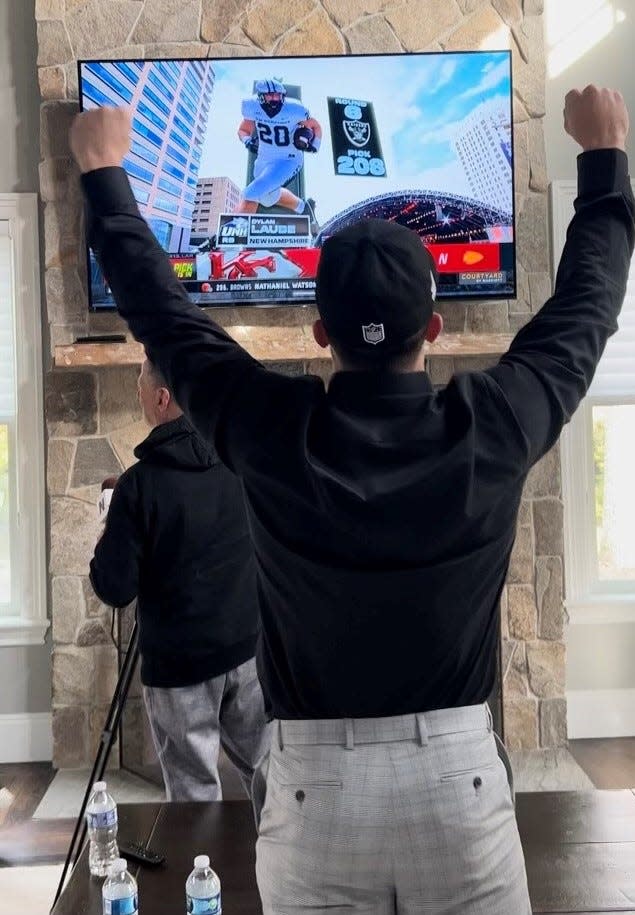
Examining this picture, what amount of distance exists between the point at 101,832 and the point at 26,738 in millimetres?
2511

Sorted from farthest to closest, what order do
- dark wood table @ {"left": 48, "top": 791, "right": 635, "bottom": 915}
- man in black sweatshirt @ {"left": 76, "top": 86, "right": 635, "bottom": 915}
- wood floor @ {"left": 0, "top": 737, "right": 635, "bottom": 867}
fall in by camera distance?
wood floor @ {"left": 0, "top": 737, "right": 635, "bottom": 867} < dark wood table @ {"left": 48, "top": 791, "right": 635, "bottom": 915} < man in black sweatshirt @ {"left": 76, "top": 86, "right": 635, "bottom": 915}

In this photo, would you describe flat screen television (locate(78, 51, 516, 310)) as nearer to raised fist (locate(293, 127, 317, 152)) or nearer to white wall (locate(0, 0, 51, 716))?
raised fist (locate(293, 127, 317, 152))

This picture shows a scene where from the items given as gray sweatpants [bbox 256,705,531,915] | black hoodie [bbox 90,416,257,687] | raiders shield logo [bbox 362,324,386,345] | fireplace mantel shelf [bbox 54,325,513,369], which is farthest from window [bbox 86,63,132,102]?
gray sweatpants [bbox 256,705,531,915]

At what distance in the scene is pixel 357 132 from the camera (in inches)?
161

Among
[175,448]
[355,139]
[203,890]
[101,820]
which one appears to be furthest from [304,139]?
[203,890]

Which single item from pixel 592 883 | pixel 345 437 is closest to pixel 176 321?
pixel 345 437

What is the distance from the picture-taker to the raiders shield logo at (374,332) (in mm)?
1184

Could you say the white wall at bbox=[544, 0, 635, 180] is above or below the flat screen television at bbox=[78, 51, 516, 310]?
above

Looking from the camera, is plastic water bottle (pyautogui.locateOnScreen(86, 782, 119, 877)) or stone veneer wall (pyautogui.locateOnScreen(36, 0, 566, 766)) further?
stone veneer wall (pyautogui.locateOnScreen(36, 0, 566, 766))

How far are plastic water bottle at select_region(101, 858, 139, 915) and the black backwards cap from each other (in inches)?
39.1

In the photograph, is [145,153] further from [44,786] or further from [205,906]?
[205,906]

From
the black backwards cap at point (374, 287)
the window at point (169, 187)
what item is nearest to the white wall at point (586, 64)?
the window at point (169, 187)

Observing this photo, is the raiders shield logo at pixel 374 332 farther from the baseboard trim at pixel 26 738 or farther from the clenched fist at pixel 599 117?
the baseboard trim at pixel 26 738

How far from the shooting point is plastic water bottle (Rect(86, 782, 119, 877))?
76.4 inches
